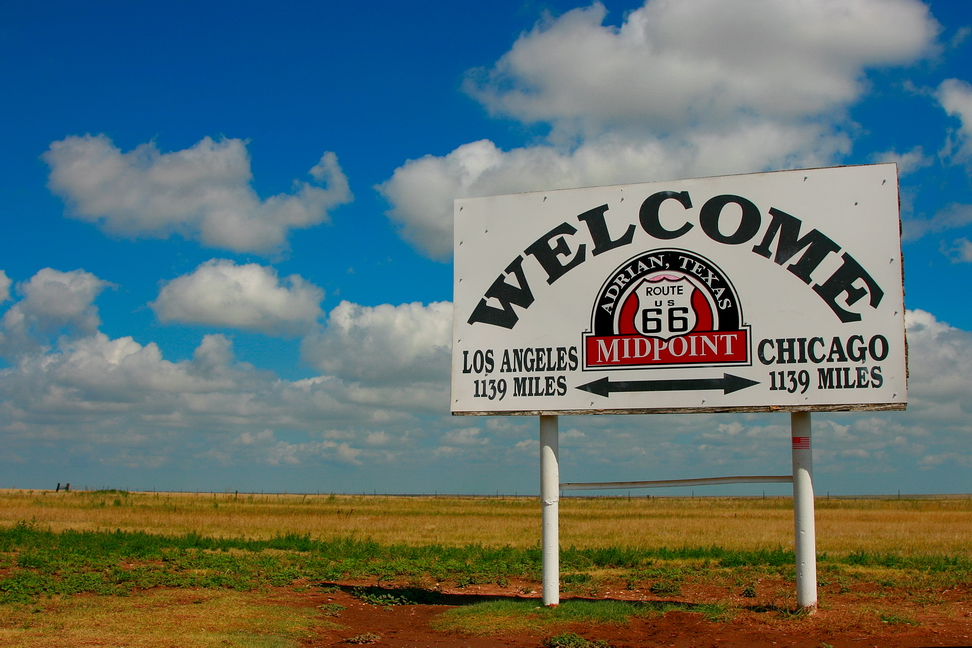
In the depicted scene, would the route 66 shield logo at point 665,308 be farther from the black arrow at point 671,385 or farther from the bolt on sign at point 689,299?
the black arrow at point 671,385

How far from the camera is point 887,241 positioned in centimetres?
959

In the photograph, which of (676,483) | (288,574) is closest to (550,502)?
(676,483)

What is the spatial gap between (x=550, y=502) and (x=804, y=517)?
3095mm

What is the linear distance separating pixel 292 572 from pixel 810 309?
9.57 m

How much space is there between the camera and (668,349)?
32.9 ft

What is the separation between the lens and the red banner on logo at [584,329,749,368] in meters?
9.84

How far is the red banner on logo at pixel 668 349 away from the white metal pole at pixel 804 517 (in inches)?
47.1

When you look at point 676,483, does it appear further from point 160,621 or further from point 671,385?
point 160,621

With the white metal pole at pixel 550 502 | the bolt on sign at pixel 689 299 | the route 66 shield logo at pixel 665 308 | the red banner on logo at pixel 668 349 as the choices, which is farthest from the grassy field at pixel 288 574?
the route 66 shield logo at pixel 665 308

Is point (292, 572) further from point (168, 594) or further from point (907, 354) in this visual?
point (907, 354)

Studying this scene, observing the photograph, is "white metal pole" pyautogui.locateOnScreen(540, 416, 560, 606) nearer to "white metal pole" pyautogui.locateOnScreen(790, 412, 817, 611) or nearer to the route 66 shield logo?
the route 66 shield logo

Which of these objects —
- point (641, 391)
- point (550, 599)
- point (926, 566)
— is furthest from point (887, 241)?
point (926, 566)

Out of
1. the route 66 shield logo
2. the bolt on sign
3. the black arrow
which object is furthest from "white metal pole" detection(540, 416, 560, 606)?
the route 66 shield logo

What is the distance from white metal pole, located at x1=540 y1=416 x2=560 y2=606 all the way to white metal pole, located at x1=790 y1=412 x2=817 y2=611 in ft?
9.57
